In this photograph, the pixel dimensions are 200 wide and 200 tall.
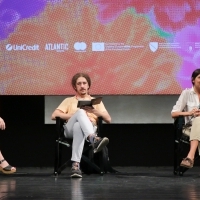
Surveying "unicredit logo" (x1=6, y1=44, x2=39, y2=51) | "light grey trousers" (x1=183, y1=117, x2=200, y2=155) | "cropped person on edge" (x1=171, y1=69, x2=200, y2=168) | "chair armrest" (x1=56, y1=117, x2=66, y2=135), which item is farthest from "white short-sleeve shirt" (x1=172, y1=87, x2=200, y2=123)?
"unicredit logo" (x1=6, y1=44, x2=39, y2=51)

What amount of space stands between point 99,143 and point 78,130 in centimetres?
25

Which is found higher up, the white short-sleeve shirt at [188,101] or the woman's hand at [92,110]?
the white short-sleeve shirt at [188,101]

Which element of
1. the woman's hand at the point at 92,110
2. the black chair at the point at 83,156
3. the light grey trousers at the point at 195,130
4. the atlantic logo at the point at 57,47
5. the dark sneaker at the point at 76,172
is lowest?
the dark sneaker at the point at 76,172

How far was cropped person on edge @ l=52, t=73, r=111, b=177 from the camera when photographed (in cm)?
558

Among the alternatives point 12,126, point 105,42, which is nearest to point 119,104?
point 105,42

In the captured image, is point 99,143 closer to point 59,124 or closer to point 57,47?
point 59,124

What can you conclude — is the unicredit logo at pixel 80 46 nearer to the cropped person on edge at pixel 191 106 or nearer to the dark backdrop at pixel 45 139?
the dark backdrop at pixel 45 139

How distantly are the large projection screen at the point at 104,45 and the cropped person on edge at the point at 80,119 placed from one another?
1.32 ft

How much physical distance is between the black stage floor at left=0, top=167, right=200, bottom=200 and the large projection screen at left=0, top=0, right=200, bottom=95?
85 cm

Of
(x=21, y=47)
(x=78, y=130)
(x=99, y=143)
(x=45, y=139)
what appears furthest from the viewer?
(x=45, y=139)

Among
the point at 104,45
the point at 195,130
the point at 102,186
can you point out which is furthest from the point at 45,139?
the point at 102,186

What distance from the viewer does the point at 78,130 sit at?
567cm

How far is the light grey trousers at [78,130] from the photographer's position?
222 inches

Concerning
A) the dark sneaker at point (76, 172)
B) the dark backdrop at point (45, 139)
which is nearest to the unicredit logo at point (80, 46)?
the dark backdrop at point (45, 139)
